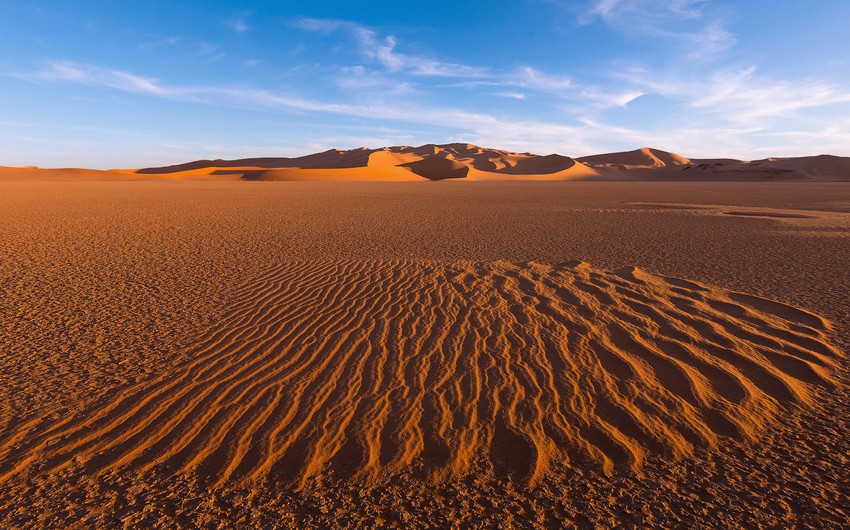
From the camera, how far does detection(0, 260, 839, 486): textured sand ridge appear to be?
11.6ft

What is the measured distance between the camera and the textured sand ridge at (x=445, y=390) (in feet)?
11.6

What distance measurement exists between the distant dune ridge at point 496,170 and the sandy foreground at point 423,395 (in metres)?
70.5

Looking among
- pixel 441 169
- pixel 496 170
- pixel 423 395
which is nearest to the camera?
pixel 423 395

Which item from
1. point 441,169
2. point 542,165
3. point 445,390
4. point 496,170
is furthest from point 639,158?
point 445,390

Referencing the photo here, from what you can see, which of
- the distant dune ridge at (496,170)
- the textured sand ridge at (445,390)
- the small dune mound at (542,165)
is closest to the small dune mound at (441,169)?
the distant dune ridge at (496,170)

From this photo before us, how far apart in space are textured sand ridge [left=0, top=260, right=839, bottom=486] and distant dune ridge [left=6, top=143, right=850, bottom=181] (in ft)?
236

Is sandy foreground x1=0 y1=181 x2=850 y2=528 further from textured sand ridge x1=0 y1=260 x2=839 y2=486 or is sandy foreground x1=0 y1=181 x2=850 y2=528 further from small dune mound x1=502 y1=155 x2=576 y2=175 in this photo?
small dune mound x1=502 y1=155 x2=576 y2=175

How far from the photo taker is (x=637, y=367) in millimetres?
4965

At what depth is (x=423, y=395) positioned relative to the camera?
4.42m

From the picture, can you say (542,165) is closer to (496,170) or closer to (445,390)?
(496,170)

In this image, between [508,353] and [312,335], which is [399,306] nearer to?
[312,335]

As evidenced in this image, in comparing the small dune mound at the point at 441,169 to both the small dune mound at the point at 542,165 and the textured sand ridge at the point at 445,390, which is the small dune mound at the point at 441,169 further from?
the textured sand ridge at the point at 445,390

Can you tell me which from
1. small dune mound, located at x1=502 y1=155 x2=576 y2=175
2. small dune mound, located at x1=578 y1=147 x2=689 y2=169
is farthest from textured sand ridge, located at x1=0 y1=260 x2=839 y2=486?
small dune mound, located at x1=578 y1=147 x2=689 y2=169

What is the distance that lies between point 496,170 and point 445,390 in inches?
4455
